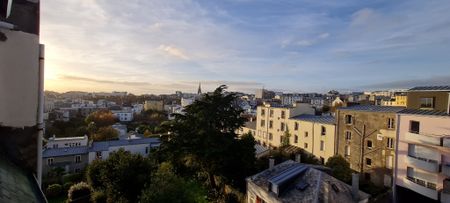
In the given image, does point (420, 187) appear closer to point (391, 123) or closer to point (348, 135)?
point (391, 123)

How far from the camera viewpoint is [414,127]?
23750 mm

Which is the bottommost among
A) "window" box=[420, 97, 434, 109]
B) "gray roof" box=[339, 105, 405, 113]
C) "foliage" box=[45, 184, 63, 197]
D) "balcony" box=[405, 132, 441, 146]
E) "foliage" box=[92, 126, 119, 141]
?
"foliage" box=[45, 184, 63, 197]

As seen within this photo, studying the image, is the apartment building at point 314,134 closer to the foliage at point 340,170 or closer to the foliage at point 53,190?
the foliage at point 340,170

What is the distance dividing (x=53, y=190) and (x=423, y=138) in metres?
35.5

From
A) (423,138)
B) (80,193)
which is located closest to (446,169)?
(423,138)

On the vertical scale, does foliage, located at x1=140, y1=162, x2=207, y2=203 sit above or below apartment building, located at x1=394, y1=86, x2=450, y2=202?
below

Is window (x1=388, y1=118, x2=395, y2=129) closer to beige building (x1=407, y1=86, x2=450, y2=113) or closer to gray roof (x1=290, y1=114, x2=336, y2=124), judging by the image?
beige building (x1=407, y1=86, x2=450, y2=113)

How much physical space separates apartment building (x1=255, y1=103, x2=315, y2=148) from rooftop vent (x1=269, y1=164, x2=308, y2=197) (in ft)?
68.1

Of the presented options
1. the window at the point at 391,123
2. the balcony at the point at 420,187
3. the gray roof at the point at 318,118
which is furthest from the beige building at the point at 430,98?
the gray roof at the point at 318,118

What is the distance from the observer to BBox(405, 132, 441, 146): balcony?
20609 mm

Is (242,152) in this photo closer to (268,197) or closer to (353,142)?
(268,197)

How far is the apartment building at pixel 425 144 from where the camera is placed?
67.9ft

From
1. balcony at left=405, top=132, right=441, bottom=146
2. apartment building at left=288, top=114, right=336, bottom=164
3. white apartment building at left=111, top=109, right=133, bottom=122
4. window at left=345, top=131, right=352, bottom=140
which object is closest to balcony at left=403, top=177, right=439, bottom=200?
balcony at left=405, top=132, right=441, bottom=146

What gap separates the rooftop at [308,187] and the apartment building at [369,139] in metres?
10.5
